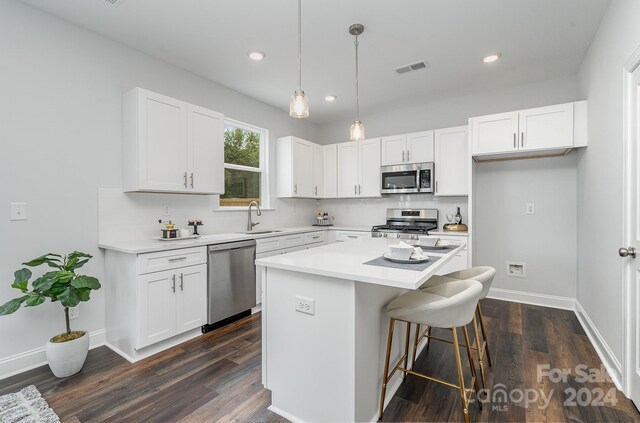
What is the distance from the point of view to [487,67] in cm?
345

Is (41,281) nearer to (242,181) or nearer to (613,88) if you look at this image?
(242,181)

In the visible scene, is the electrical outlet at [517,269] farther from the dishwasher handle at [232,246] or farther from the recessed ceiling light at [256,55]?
the recessed ceiling light at [256,55]

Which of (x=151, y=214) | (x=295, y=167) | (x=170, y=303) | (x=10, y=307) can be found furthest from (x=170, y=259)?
(x=295, y=167)

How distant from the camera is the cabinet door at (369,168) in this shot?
4.65m

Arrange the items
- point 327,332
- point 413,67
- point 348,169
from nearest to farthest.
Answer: point 327,332 < point 413,67 < point 348,169

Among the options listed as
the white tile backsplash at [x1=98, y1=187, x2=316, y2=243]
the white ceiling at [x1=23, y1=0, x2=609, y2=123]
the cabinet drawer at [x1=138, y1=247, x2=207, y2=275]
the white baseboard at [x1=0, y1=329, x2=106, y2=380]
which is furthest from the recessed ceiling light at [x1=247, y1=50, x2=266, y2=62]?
the white baseboard at [x1=0, y1=329, x2=106, y2=380]

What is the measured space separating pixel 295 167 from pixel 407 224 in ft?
6.17

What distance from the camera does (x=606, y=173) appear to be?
2410 mm

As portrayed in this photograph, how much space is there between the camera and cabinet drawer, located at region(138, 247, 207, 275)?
8.11ft

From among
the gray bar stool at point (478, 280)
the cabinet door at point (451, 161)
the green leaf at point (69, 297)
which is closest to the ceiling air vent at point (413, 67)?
the cabinet door at point (451, 161)

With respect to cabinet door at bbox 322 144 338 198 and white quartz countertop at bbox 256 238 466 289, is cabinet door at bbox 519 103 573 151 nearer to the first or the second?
white quartz countertop at bbox 256 238 466 289

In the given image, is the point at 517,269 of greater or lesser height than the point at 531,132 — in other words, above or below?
below

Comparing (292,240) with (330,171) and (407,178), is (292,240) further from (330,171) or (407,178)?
(407,178)

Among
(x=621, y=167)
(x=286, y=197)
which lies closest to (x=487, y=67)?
(x=621, y=167)
